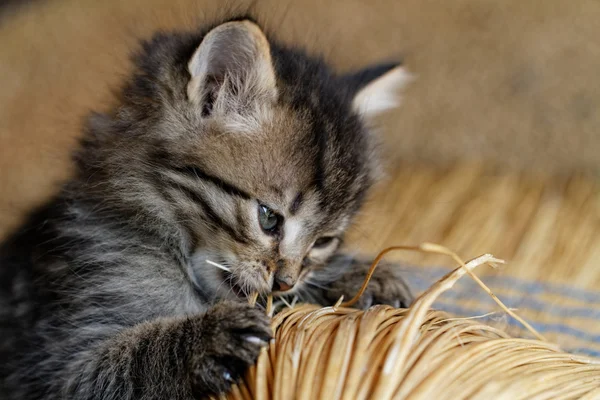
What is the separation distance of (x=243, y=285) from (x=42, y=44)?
243 centimetres

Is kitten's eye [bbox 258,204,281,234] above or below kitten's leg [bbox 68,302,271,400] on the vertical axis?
above

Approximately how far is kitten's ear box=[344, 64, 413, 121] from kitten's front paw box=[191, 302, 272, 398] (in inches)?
38.1

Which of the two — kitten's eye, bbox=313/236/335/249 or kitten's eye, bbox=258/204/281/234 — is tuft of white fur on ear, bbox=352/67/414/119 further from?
kitten's eye, bbox=258/204/281/234

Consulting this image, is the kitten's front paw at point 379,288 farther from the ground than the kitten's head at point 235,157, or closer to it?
closer to it

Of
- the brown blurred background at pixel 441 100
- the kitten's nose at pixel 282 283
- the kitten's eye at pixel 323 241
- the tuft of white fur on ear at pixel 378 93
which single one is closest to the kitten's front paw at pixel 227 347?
the kitten's nose at pixel 282 283

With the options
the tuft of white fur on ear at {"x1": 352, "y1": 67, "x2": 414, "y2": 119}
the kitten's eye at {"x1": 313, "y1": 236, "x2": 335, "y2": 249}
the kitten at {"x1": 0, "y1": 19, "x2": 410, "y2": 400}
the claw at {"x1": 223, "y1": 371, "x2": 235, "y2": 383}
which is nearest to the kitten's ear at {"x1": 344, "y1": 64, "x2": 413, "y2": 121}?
the tuft of white fur on ear at {"x1": 352, "y1": 67, "x2": 414, "y2": 119}

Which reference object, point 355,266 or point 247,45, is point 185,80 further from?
point 355,266

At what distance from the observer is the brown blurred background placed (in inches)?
116

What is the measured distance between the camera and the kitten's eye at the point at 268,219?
70.4 inches

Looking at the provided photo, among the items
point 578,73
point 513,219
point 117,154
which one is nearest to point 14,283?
point 117,154

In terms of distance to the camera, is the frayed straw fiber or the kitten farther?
the kitten

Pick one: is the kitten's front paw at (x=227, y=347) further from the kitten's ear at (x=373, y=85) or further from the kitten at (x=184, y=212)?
the kitten's ear at (x=373, y=85)

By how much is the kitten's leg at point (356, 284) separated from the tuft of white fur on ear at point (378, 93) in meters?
0.51

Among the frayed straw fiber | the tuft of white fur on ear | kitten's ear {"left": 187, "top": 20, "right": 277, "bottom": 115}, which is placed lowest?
the frayed straw fiber
